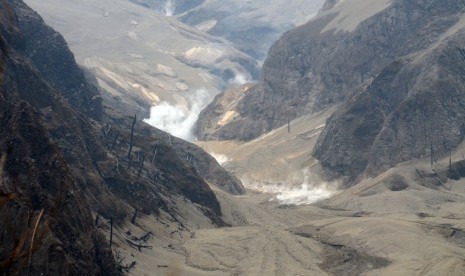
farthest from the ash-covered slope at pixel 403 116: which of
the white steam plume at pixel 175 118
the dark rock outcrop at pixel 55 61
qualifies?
the white steam plume at pixel 175 118

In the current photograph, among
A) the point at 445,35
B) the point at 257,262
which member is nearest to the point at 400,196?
the point at 257,262

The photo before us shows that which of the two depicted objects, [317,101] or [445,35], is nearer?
[445,35]

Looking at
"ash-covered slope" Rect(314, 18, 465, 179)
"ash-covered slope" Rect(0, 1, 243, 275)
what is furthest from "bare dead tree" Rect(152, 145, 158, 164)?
"ash-covered slope" Rect(314, 18, 465, 179)

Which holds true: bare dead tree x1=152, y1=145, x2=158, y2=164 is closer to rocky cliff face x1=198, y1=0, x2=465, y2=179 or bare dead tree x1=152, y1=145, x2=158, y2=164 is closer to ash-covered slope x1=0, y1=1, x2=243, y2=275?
ash-covered slope x1=0, y1=1, x2=243, y2=275

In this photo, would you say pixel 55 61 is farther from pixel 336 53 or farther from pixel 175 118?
pixel 175 118

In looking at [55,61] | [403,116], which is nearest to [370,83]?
[403,116]

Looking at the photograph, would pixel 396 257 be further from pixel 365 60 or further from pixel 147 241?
pixel 365 60
